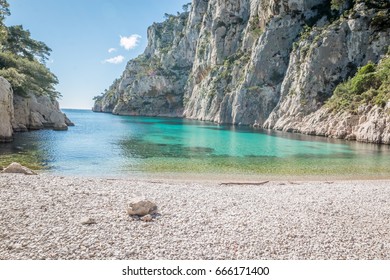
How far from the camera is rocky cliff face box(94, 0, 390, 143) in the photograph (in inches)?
2280

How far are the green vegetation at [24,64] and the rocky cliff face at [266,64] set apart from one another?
4427 centimetres

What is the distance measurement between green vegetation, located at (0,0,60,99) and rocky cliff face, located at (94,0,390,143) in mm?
44270

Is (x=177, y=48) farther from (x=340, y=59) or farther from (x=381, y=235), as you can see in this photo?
(x=381, y=235)

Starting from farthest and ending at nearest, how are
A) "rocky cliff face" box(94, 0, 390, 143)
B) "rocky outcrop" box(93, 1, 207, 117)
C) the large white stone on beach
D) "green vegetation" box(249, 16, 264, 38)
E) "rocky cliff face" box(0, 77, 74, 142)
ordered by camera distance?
"rocky outcrop" box(93, 1, 207, 117), "green vegetation" box(249, 16, 264, 38), "rocky cliff face" box(94, 0, 390, 143), "rocky cliff face" box(0, 77, 74, 142), the large white stone on beach

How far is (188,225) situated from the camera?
8.70m

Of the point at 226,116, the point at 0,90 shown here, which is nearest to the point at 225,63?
the point at 226,116

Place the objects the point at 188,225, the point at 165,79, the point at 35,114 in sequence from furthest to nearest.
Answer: the point at 165,79, the point at 35,114, the point at 188,225

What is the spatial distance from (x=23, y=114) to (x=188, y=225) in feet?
153

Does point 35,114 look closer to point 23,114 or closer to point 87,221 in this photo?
point 23,114

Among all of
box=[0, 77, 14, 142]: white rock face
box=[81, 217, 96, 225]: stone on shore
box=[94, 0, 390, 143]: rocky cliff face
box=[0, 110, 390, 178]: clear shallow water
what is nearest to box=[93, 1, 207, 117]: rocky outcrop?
box=[94, 0, 390, 143]: rocky cliff face

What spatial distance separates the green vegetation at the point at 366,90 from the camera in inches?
1718

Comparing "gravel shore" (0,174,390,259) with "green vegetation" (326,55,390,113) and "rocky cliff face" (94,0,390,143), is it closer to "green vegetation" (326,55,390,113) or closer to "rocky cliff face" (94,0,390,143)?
"rocky cliff face" (94,0,390,143)

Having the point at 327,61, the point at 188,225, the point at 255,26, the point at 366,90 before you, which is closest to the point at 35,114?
the point at 188,225

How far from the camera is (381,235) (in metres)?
8.43
